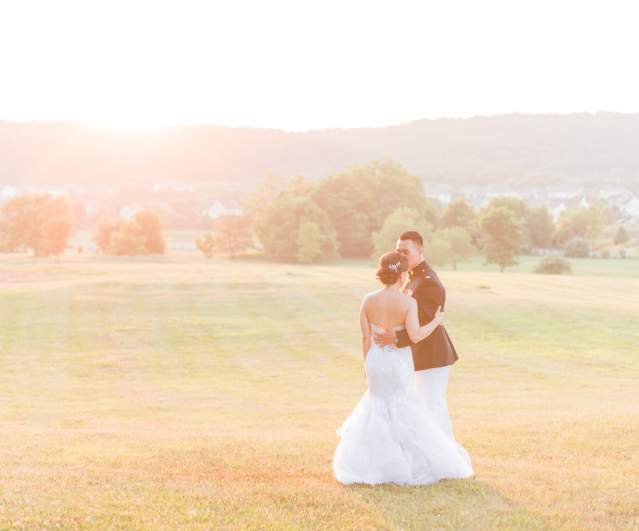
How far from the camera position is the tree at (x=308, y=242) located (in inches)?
4532

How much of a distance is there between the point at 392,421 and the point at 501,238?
319 feet

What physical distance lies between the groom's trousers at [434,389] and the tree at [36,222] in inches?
4265

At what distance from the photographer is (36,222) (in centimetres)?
12438

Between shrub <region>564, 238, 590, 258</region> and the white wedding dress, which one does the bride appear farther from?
shrub <region>564, 238, 590, 258</region>

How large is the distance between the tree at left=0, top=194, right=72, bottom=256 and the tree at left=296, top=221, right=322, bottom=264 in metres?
32.3

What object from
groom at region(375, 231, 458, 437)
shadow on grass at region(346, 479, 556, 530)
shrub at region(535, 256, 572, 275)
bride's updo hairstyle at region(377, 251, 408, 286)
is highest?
bride's updo hairstyle at region(377, 251, 408, 286)

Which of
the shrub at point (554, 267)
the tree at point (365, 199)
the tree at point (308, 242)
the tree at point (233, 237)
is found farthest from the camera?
the tree at point (233, 237)

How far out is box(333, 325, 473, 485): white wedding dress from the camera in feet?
33.1

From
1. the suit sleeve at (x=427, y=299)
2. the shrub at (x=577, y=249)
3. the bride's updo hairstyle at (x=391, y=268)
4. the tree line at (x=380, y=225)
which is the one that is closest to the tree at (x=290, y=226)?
the tree line at (x=380, y=225)

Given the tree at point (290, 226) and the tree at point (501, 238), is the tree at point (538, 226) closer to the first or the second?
the tree at point (501, 238)

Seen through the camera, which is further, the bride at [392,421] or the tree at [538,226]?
the tree at [538,226]

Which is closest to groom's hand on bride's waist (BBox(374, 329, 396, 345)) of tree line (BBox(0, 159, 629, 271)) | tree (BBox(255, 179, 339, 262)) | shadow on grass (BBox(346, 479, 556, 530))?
shadow on grass (BBox(346, 479, 556, 530))

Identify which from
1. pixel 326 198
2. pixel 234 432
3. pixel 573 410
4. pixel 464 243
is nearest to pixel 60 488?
pixel 234 432

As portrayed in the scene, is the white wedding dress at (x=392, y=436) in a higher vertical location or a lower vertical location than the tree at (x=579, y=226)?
lower
